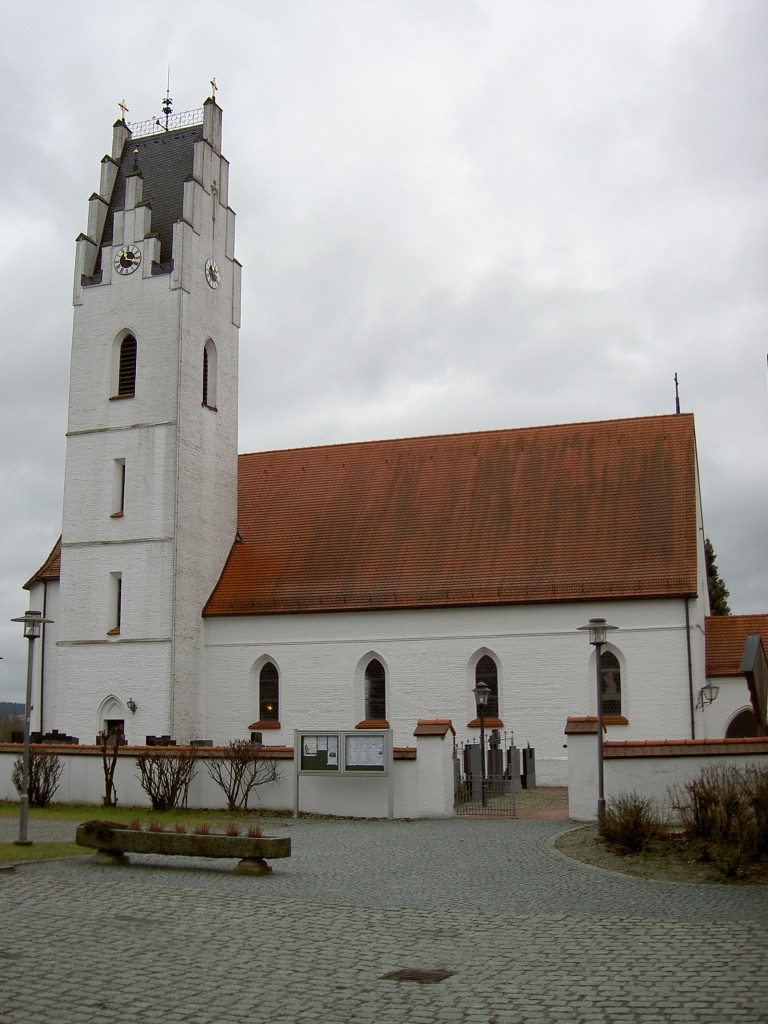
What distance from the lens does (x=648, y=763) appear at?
17.7 meters

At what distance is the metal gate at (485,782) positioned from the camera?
20.8m

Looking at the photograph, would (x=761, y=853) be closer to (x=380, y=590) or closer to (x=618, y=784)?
(x=618, y=784)

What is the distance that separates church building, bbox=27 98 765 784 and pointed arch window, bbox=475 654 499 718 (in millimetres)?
76

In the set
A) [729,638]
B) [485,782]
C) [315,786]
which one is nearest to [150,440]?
[315,786]

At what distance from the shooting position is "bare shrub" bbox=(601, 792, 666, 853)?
1410 centimetres

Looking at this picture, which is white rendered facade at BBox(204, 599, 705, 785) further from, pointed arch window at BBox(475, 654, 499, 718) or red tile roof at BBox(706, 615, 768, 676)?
red tile roof at BBox(706, 615, 768, 676)

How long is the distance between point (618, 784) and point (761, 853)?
5070 millimetres

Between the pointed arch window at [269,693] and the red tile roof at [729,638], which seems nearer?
the red tile roof at [729,638]

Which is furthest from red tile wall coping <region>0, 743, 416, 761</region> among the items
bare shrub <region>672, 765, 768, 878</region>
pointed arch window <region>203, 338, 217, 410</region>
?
pointed arch window <region>203, 338, 217, 410</region>

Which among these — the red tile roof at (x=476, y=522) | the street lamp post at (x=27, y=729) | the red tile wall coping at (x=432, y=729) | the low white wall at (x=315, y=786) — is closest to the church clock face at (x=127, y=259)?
the red tile roof at (x=476, y=522)

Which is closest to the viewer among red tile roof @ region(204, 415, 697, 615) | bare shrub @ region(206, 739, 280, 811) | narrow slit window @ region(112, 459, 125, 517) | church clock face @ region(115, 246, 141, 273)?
bare shrub @ region(206, 739, 280, 811)

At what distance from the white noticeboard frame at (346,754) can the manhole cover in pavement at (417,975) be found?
1147 cm

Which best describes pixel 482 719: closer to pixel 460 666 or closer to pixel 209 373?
pixel 460 666

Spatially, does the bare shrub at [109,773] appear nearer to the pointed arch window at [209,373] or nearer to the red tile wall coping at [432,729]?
the red tile wall coping at [432,729]
